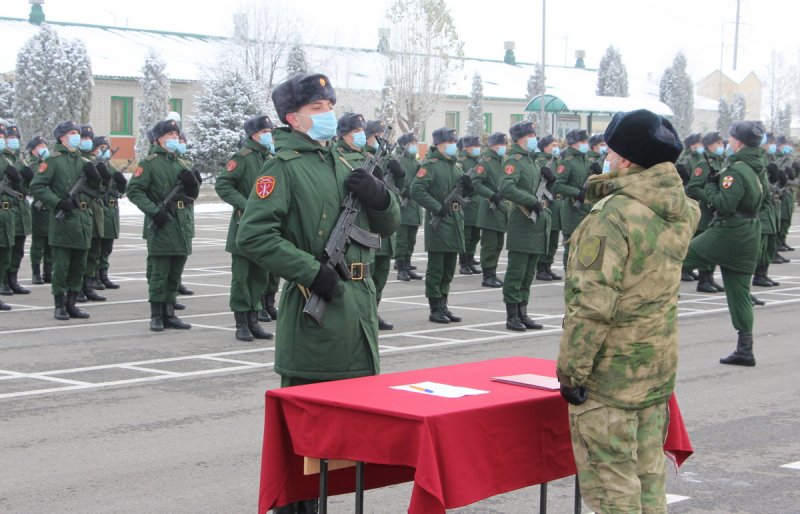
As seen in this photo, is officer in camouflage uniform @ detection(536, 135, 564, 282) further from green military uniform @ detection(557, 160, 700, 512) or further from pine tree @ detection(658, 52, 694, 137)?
pine tree @ detection(658, 52, 694, 137)

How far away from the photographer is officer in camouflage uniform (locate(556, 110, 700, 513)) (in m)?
4.52

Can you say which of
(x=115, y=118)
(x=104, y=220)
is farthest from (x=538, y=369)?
(x=115, y=118)

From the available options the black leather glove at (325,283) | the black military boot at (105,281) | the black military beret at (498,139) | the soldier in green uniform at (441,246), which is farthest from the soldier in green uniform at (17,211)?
the black leather glove at (325,283)

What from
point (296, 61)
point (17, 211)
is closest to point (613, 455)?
point (17, 211)

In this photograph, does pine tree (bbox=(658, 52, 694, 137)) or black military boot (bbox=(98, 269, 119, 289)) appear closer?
black military boot (bbox=(98, 269, 119, 289))

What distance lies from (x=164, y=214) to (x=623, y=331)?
8.31 meters

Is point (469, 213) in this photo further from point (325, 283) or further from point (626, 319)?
point (626, 319)

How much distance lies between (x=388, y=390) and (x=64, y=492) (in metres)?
2.44

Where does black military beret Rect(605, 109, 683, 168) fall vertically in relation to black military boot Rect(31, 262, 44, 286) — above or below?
above

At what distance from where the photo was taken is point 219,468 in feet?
23.0

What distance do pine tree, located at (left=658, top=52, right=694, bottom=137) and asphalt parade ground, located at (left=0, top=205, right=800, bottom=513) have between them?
59.3 m

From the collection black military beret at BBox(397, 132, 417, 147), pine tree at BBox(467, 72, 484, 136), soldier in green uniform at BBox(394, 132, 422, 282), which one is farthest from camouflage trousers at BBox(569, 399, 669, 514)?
pine tree at BBox(467, 72, 484, 136)

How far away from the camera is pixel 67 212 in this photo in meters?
13.4

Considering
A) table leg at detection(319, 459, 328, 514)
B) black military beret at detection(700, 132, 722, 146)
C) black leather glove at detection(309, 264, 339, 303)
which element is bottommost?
table leg at detection(319, 459, 328, 514)
